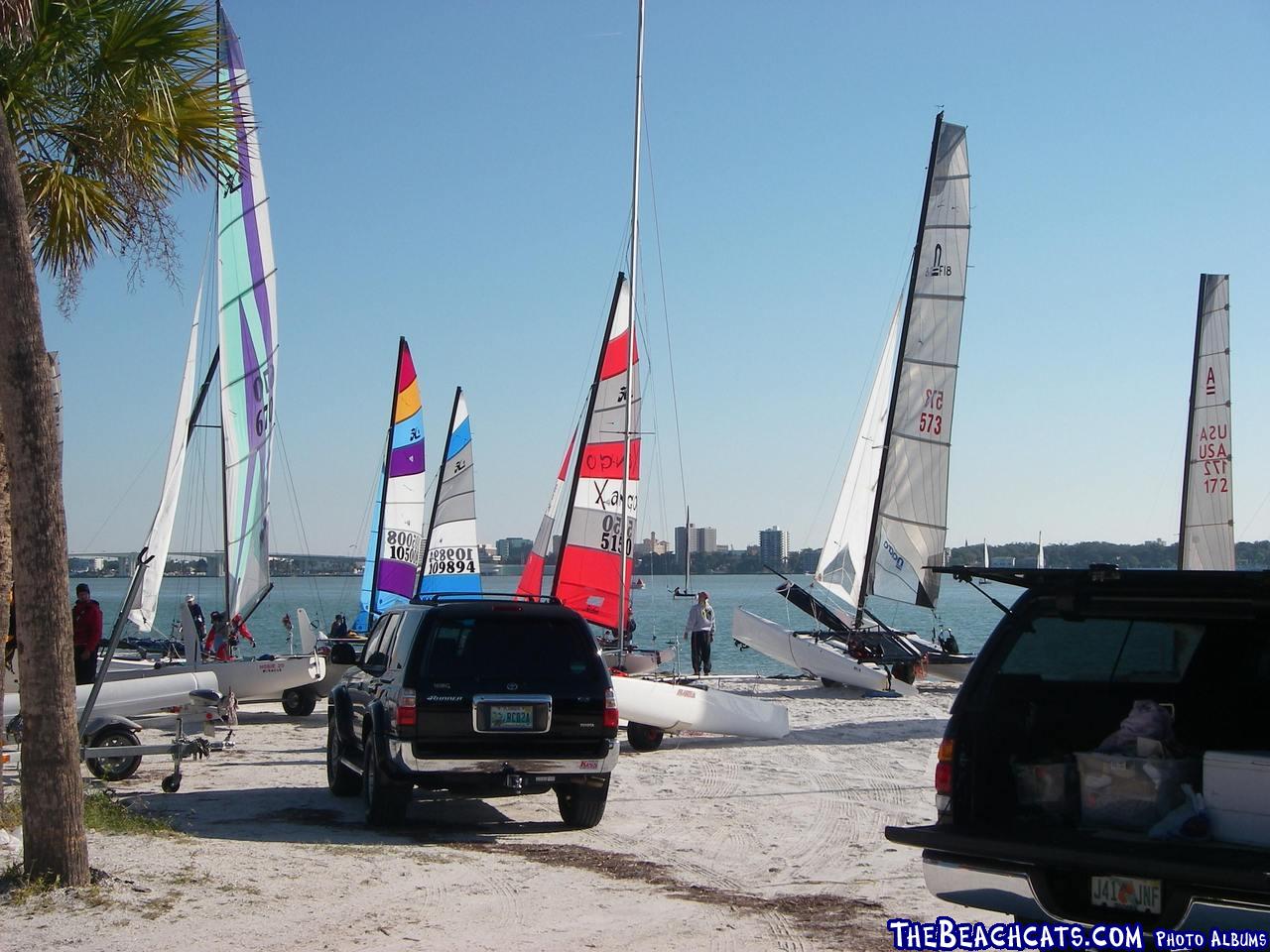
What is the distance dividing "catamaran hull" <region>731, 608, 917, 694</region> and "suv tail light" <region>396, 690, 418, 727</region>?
1457 centimetres

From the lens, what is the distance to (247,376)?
76.7ft

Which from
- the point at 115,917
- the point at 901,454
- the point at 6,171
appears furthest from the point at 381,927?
the point at 901,454

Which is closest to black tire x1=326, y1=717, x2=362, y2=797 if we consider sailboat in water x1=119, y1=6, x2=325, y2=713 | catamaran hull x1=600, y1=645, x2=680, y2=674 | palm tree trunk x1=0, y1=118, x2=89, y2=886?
palm tree trunk x1=0, y1=118, x2=89, y2=886

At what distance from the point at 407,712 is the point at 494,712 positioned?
630mm

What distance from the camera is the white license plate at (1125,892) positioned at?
477 cm

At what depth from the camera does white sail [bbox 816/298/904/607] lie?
28.2m

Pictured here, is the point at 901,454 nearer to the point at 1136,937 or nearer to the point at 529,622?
the point at 529,622

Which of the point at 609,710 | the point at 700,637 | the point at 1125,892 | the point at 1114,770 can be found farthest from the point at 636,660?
the point at 1125,892

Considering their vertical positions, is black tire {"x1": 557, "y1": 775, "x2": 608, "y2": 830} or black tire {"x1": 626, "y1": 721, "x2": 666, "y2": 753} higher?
black tire {"x1": 557, "y1": 775, "x2": 608, "y2": 830}

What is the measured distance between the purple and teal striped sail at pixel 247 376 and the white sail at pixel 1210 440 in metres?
20.8

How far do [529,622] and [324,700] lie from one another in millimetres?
11122

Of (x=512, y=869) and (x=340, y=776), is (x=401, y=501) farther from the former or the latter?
(x=512, y=869)

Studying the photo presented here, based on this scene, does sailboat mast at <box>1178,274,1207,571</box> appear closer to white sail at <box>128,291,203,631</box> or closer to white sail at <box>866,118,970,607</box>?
white sail at <box>866,118,970,607</box>

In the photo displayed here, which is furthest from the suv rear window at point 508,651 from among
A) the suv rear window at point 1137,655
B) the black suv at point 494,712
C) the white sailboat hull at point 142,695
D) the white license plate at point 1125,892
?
the white sailboat hull at point 142,695
